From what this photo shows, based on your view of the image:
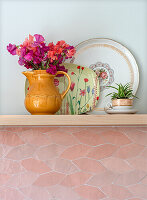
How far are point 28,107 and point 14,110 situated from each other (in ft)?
0.63

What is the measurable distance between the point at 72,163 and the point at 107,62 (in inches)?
21.0

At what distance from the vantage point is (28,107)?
3.64 ft

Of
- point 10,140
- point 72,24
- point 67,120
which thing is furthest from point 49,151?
point 72,24

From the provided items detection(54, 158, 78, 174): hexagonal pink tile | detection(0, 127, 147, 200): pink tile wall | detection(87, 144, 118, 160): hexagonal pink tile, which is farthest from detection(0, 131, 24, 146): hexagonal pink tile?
detection(87, 144, 118, 160): hexagonal pink tile

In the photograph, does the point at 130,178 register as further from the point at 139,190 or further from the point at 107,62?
the point at 107,62

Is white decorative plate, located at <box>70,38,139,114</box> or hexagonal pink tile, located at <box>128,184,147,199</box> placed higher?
white decorative plate, located at <box>70,38,139,114</box>

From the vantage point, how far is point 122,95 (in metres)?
1.19

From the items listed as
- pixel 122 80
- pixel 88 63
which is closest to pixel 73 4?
pixel 88 63

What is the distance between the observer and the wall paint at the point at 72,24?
1.29m

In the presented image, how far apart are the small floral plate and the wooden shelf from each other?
21 cm

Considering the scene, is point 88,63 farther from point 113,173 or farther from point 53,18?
point 113,173

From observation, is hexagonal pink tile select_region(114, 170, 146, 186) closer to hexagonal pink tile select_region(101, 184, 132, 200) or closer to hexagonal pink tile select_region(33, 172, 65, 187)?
hexagonal pink tile select_region(101, 184, 132, 200)

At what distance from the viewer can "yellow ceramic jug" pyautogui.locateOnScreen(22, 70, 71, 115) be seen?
108 cm

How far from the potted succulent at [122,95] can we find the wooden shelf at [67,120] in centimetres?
11
